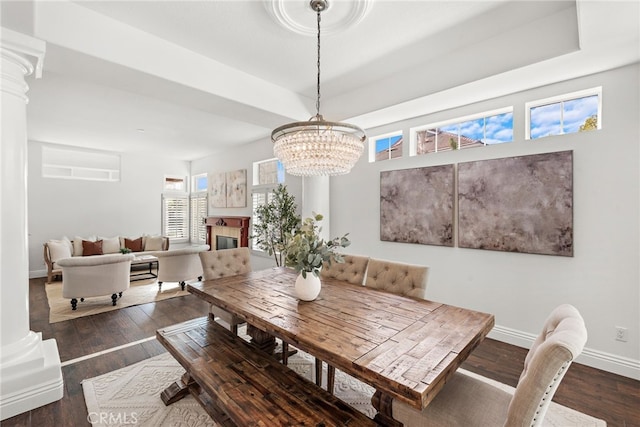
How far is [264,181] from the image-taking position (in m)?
6.00

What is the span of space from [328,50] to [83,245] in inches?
262

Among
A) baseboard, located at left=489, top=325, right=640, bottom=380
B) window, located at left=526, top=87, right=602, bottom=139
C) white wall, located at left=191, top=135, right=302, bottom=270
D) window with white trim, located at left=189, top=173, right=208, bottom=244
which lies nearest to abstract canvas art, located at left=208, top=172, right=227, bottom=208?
white wall, located at left=191, top=135, right=302, bottom=270

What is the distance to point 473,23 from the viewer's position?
231cm

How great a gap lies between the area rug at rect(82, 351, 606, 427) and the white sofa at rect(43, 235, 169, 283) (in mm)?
3980

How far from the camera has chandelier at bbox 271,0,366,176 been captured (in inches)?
80.2

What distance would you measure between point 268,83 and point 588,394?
4.15 metres

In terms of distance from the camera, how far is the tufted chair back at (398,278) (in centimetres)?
240

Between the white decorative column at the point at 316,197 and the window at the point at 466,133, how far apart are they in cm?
147

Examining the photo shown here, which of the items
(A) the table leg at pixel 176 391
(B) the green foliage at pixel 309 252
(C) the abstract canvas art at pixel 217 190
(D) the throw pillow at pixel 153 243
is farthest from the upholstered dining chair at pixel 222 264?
(D) the throw pillow at pixel 153 243

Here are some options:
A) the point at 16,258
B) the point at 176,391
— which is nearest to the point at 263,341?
the point at 176,391

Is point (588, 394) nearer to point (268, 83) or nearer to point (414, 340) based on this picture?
point (414, 340)

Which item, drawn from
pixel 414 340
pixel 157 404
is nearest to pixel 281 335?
pixel 414 340

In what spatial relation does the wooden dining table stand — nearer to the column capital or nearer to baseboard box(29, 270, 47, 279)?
the column capital

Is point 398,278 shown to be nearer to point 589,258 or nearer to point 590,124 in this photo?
point 589,258
